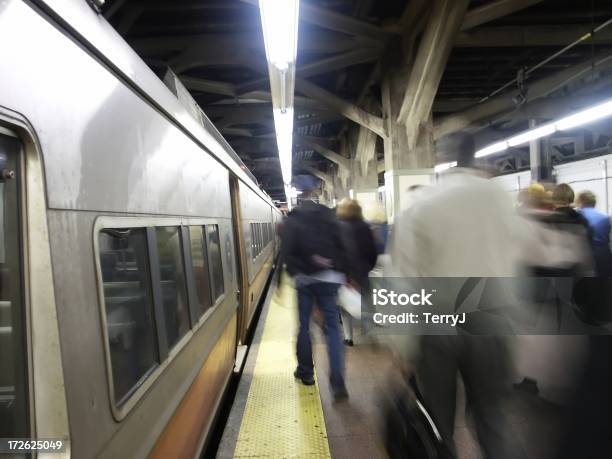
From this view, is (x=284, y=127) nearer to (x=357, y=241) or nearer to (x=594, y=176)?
(x=357, y=241)

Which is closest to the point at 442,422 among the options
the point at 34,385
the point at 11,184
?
the point at 34,385

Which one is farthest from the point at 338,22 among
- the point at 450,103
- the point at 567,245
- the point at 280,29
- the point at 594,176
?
the point at 450,103

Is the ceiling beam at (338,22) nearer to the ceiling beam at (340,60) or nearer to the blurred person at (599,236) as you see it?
the ceiling beam at (340,60)

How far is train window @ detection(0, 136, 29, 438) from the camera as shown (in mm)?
976

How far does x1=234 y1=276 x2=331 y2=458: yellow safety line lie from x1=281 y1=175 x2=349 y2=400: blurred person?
12.9 inches

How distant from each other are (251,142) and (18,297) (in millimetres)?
15942

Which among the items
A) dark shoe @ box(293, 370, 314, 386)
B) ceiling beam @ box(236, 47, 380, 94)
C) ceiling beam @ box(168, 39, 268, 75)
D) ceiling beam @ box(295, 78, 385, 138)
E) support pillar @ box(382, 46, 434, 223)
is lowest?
dark shoe @ box(293, 370, 314, 386)

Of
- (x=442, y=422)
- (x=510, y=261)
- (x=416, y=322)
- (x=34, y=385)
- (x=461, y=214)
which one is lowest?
(x=442, y=422)

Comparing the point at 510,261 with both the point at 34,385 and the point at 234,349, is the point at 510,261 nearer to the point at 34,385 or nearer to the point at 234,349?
the point at 34,385

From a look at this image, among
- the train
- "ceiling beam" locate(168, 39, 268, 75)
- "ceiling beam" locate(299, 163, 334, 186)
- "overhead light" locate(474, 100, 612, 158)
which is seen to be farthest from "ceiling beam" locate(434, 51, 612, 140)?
"ceiling beam" locate(299, 163, 334, 186)

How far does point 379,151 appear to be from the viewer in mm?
16531

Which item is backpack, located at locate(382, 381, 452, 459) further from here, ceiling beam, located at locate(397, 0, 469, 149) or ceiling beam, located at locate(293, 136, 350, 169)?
ceiling beam, located at locate(293, 136, 350, 169)

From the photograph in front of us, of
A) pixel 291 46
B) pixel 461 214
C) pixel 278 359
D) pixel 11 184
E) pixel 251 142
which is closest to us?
pixel 11 184

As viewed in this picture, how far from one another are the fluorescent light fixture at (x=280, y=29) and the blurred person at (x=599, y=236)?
2914 mm
